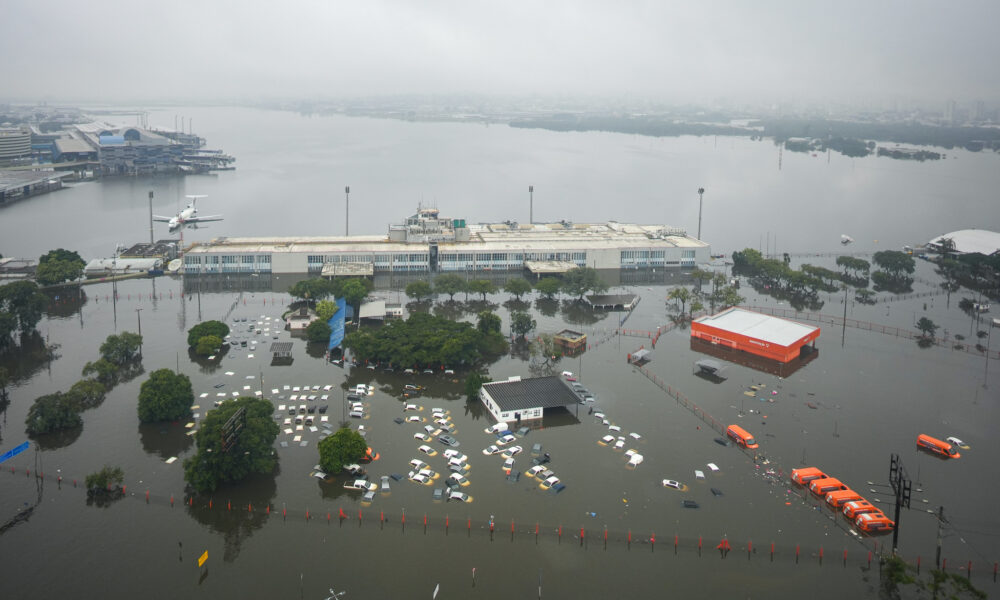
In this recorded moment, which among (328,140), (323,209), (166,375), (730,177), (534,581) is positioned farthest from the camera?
(328,140)

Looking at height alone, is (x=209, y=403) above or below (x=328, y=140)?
below

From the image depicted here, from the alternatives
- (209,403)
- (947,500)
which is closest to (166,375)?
(209,403)

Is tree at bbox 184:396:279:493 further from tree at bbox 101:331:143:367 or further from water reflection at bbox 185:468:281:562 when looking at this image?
tree at bbox 101:331:143:367

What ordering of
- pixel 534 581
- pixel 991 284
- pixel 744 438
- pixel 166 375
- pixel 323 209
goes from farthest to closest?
pixel 323 209 → pixel 991 284 → pixel 166 375 → pixel 744 438 → pixel 534 581

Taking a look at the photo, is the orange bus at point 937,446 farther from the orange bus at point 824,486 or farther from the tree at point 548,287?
the tree at point 548,287

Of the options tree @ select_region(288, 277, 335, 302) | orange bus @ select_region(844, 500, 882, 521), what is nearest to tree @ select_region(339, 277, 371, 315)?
tree @ select_region(288, 277, 335, 302)

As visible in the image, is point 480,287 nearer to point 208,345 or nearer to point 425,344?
point 425,344

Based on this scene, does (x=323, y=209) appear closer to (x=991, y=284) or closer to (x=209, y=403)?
(x=209, y=403)

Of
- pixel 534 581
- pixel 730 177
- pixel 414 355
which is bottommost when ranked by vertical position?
pixel 534 581
